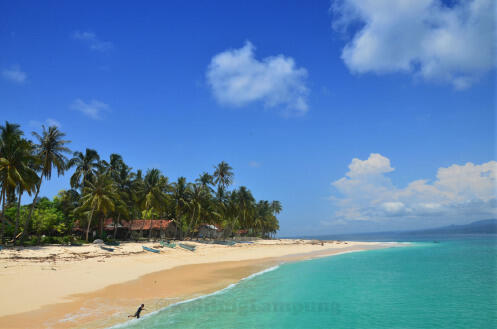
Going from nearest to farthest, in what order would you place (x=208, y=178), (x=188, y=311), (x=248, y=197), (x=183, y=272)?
(x=188, y=311) < (x=183, y=272) < (x=208, y=178) < (x=248, y=197)

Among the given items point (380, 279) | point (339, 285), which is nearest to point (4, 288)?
point (339, 285)

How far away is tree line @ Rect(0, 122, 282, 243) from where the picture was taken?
25.6 metres

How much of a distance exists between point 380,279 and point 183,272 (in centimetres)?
1386

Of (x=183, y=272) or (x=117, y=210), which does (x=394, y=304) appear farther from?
(x=117, y=210)

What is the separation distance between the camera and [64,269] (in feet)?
61.0

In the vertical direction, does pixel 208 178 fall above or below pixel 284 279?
above

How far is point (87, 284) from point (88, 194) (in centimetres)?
2146

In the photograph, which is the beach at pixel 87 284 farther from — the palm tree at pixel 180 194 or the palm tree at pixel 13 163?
the palm tree at pixel 180 194

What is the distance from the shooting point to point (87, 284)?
15.8 m

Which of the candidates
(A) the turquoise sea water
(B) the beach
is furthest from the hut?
(A) the turquoise sea water

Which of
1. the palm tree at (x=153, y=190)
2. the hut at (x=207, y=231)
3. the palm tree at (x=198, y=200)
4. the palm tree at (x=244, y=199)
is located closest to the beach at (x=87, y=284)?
the palm tree at (x=153, y=190)

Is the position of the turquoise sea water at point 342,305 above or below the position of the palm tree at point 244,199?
below

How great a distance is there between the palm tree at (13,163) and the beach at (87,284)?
527 cm

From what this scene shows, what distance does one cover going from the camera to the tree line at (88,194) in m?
25.6
